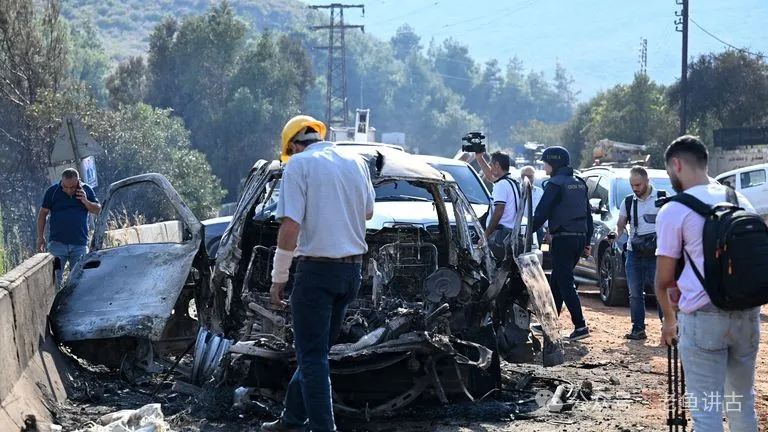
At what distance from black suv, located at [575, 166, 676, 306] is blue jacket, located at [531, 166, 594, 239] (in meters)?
2.68

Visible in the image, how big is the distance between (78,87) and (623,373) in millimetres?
22879

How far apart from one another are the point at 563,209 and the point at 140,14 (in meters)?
172

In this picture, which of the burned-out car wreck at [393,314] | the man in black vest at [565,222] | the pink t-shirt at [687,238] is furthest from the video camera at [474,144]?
the pink t-shirt at [687,238]

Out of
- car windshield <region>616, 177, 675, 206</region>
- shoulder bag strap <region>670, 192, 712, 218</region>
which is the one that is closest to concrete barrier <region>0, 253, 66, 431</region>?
shoulder bag strap <region>670, 192, 712, 218</region>

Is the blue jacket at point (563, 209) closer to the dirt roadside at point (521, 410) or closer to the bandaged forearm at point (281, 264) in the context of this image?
the dirt roadside at point (521, 410)

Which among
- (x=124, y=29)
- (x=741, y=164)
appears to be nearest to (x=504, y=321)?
(x=741, y=164)

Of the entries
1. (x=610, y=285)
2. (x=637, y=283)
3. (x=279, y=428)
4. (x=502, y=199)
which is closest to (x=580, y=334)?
(x=637, y=283)

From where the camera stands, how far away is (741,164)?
1539 inches

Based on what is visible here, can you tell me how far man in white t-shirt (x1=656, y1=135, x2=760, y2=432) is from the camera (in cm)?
518

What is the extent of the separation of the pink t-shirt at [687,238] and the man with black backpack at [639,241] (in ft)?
19.6

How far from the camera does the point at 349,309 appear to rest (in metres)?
8.26

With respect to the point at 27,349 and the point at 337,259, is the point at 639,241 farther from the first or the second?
the point at 27,349

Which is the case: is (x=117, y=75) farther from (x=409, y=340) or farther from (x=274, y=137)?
(x=409, y=340)

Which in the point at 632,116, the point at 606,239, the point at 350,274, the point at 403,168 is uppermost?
the point at 632,116
